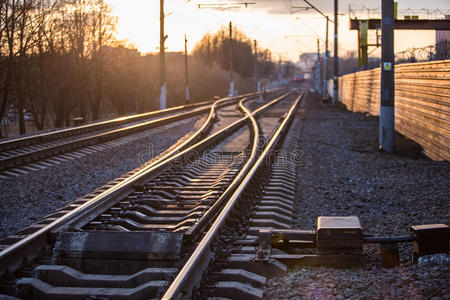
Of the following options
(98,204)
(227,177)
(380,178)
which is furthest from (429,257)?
(380,178)

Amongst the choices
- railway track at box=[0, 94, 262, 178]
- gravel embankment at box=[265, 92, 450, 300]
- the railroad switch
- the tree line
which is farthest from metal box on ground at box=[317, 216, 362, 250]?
the tree line

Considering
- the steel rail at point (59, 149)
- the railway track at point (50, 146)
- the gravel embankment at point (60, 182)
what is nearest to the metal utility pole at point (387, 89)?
the gravel embankment at point (60, 182)

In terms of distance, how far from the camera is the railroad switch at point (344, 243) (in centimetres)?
517

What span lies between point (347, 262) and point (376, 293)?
0.87m

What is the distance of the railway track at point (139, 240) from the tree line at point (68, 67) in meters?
27.5

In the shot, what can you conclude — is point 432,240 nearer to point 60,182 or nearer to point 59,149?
point 60,182

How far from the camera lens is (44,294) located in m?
4.48

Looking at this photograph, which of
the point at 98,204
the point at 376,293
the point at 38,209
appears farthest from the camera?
the point at 38,209

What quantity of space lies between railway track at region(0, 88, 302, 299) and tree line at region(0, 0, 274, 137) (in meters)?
27.5

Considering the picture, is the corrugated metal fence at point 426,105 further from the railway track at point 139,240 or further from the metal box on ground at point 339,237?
the metal box on ground at point 339,237

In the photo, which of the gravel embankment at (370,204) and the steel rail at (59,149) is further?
the steel rail at (59,149)

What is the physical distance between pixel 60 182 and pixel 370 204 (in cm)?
547

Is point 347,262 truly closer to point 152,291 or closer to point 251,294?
point 251,294

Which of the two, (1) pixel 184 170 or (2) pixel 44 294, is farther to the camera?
(1) pixel 184 170
